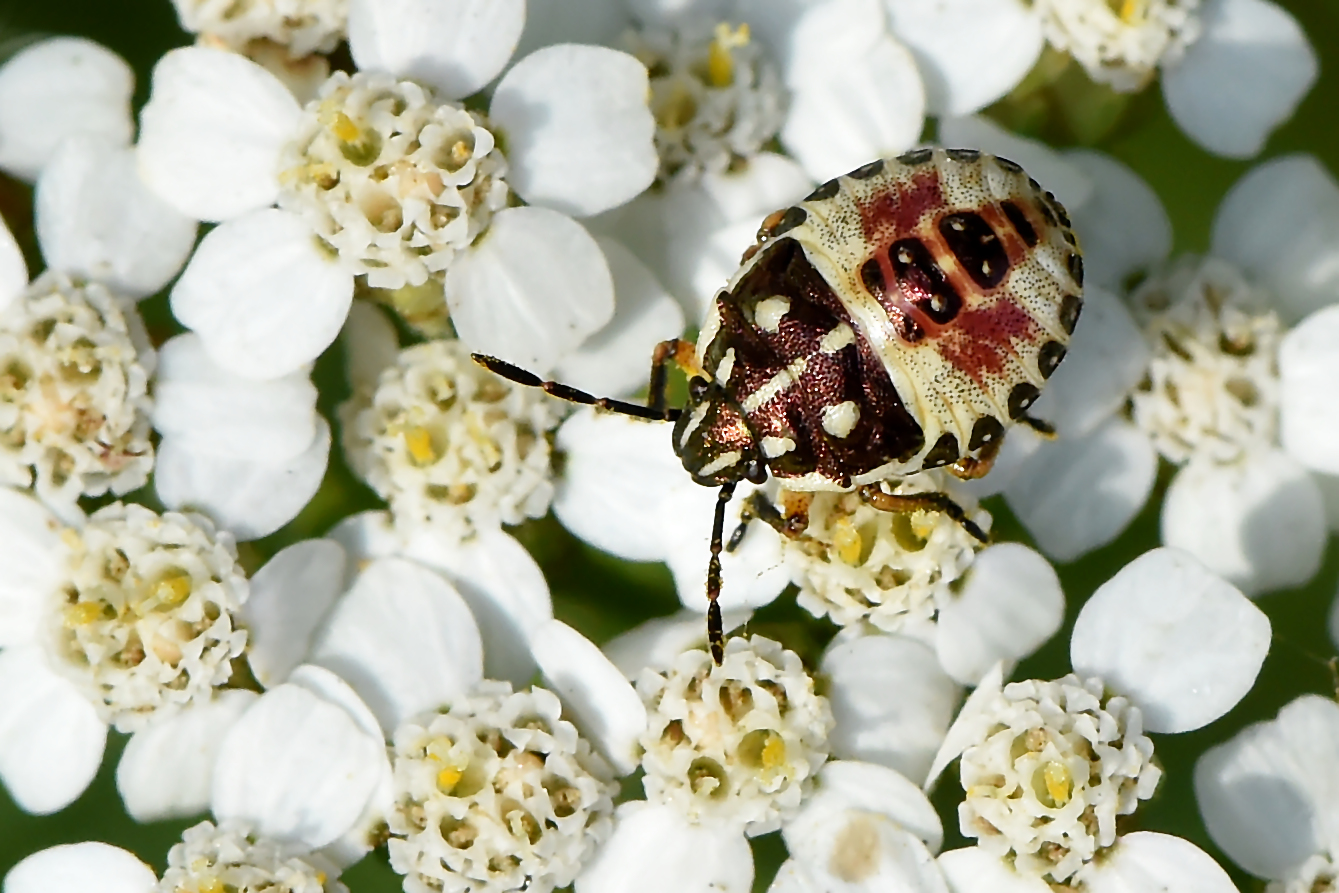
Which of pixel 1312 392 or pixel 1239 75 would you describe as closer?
pixel 1312 392

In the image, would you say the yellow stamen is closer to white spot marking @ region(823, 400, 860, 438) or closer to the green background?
the green background

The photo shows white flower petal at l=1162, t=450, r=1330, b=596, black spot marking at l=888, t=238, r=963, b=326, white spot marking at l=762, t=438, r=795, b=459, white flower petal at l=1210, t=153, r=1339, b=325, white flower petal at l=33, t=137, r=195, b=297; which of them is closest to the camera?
black spot marking at l=888, t=238, r=963, b=326

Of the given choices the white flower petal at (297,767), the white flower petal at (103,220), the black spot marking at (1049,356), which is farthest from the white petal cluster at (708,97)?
the white flower petal at (297,767)

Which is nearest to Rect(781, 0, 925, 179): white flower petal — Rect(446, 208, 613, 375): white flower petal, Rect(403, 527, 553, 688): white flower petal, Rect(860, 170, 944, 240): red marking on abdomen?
Rect(860, 170, 944, 240): red marking on abdomen

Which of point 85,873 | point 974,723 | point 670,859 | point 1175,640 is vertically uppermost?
point 1175,640

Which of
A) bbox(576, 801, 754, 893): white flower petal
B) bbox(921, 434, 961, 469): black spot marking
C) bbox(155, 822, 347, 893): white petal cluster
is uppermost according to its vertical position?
bbox(921, 434, 961, 469): black spot marking

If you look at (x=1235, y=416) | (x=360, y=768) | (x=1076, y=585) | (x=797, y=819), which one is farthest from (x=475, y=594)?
(x=1235, y=416)

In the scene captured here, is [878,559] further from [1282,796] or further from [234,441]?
[234,441]

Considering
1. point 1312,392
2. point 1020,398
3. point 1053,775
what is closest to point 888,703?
point 1053,775
